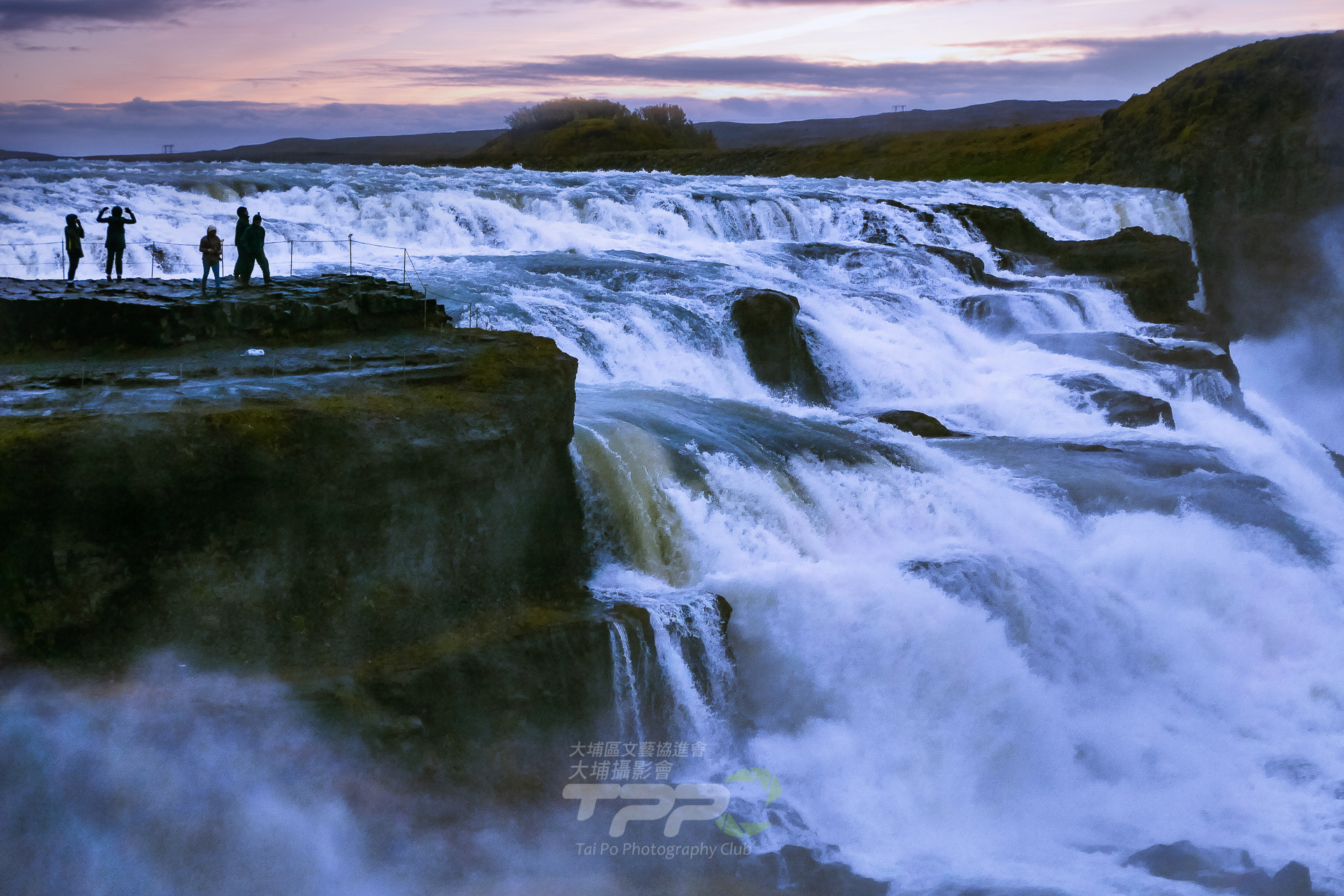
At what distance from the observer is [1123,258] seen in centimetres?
2511

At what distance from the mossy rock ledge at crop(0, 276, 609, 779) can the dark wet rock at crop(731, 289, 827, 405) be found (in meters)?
6.20

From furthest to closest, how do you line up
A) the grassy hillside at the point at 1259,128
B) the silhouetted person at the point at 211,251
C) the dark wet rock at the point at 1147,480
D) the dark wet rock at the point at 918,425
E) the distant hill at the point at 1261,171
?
the grassy hillside at the point at 1259,128 → the distant hill at the point at 1261,171 → the dark wet rock at the point at 918,425 → the dark wet rock at the point at 1147,480 → the silhouetted person at the point at 211,251

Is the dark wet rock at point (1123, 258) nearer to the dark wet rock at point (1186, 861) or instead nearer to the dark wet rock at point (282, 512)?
the dark wet rock at point (1186, 861)

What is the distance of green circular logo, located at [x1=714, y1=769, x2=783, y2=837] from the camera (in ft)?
29.5

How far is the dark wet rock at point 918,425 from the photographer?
1546 cm

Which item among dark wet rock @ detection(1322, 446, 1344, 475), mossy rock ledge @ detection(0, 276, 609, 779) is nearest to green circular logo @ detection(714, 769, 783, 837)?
mossy rock ledge @ detection(0, 276, 609, 779)

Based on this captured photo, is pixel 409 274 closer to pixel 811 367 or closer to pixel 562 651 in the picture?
pixel 811 367

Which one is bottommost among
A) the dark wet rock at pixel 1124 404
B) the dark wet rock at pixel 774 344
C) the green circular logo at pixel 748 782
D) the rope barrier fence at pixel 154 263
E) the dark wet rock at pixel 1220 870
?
the dark wet rock at pixel 1220 870

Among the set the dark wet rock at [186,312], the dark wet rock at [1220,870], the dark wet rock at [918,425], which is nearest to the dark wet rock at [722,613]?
the dark wet rock at [1220,870]

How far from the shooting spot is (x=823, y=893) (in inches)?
337

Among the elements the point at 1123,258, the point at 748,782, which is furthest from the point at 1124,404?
the point at 748,782

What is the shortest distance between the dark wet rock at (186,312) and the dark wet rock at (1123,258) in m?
16.1

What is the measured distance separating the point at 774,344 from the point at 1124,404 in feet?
16.8

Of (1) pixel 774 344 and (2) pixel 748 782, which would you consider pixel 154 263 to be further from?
(2) pixel 748 782
